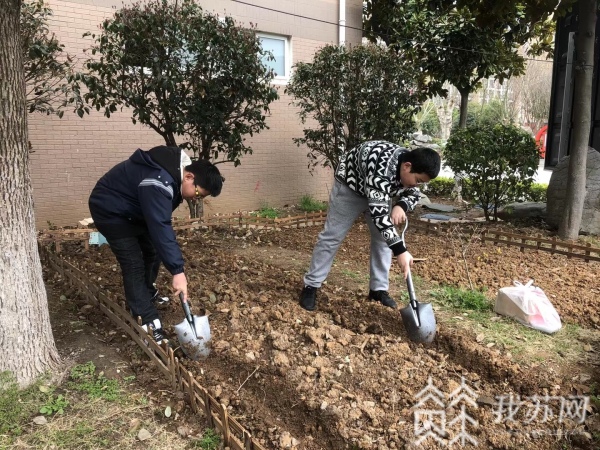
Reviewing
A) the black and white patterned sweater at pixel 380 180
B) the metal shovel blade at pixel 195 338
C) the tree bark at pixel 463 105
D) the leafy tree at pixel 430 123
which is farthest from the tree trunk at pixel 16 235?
the leafy tree at pixel 430 123

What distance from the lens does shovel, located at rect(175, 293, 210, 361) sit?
2.81 meters

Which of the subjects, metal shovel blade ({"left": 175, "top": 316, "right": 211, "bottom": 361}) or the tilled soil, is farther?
metal shovel blade ({"left": 175, "top": 316, "right": 211, "bottom": 361})

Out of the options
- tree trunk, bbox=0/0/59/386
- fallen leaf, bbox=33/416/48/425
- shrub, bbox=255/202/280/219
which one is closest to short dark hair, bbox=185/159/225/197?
tree trunk, bbox=0/0/59/386

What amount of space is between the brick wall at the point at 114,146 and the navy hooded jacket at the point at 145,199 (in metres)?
4.28

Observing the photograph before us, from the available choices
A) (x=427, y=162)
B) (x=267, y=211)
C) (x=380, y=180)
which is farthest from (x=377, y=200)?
(x=267, y=211)

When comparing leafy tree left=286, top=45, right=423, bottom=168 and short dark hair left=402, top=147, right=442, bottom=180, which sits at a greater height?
leafy tree left=286, top=45, right=423, bottom=168

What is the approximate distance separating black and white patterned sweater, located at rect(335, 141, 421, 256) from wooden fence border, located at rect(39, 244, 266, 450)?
1478 millimetres

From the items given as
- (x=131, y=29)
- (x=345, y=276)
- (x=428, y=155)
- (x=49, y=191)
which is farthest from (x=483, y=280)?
(x=49, y=191)

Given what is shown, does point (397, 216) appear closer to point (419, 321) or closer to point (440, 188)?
point (419, 321)

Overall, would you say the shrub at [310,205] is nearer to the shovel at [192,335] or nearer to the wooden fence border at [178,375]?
the wooden fence border at [178,375]

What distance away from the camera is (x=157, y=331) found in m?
3.12

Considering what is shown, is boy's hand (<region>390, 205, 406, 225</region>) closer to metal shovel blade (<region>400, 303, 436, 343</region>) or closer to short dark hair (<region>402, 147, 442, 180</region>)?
short dark hair (<region>402, 147, 442, 180</region>)

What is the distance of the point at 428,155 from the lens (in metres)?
2.99

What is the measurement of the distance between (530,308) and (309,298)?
5.26 ft
